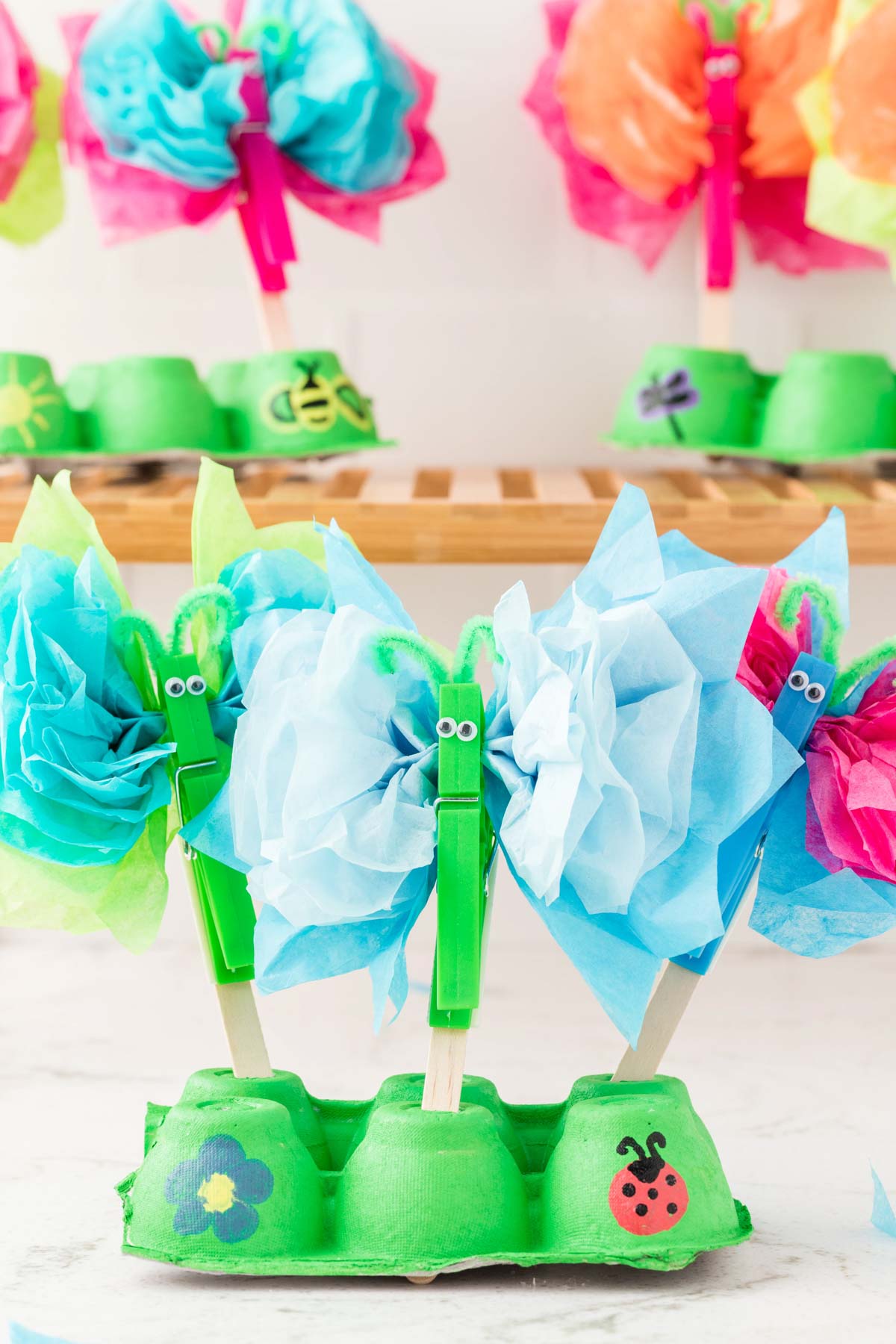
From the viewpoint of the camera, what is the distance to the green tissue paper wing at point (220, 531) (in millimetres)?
515

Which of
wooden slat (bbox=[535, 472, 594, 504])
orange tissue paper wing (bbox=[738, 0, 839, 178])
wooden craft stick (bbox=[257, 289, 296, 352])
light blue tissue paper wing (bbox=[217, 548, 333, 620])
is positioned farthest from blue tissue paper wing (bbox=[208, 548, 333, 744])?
orange tissue paper wing (bbox=[738, 0, 839, 178])

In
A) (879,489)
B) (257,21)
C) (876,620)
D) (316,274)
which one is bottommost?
(876,620)

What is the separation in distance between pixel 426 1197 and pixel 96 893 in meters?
0.15

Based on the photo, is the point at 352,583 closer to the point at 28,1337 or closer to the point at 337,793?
the point at 337,793

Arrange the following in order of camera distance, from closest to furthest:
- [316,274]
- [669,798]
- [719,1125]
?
[669,798]
[719,1125]
[316,274]

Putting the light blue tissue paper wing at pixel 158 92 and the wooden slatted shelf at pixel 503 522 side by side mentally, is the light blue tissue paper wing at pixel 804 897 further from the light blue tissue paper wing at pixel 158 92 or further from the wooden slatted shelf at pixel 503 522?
the light blue tissue paper wing at pixel 158 92

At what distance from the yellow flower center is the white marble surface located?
3cm

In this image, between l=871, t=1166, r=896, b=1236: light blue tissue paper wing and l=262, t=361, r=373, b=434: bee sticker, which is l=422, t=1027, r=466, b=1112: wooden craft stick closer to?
l=871, t=1166, r=896, b=1236: light blue tissue paper wing

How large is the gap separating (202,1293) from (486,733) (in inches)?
8.1

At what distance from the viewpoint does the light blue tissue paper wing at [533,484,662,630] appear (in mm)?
470

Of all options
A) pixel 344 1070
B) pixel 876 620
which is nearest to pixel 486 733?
Answer: pixel 344 1070

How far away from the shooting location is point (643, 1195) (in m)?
0.48

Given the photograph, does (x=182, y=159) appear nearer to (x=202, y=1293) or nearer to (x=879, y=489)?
(x=879, y=489)

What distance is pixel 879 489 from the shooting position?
76 cm
